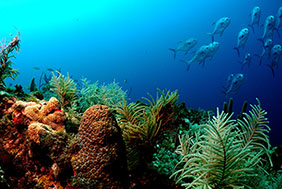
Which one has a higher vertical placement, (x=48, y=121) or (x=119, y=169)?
(x=48, y=121)

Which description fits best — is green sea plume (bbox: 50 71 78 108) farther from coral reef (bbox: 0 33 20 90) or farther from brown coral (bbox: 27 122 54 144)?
brown coral (bbox: 27 122 54 144)

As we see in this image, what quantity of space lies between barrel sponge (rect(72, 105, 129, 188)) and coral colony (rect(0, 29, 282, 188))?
1 cm

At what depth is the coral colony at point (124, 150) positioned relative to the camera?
197 centimetres

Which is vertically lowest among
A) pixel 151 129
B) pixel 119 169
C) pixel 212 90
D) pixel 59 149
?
pixel 119 169

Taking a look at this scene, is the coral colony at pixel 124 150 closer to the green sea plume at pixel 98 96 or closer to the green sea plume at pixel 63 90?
the green sea plume at pixel 63 90

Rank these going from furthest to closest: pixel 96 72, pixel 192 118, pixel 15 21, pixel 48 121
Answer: pixel 96 72
pixel 15 21
pixel 192 118
pixel 48 121

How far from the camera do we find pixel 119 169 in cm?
224

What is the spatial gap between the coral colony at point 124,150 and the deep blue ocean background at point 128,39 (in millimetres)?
67435

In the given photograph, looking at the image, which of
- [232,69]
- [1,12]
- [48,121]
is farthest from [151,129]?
[1,12]

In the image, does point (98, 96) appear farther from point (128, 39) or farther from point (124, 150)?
point (128, 39)

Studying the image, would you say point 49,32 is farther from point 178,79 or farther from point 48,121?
point 48,121

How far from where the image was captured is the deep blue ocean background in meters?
74.4

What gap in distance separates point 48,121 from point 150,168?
1886mm

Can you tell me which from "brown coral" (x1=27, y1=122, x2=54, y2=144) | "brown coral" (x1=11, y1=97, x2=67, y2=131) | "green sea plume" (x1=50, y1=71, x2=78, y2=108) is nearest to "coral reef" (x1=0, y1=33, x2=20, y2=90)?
"green sea plume" (x1=50, y1=71, x2=78, y2=108)
